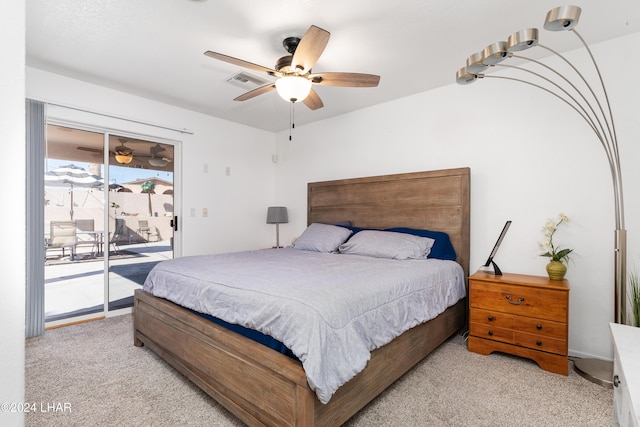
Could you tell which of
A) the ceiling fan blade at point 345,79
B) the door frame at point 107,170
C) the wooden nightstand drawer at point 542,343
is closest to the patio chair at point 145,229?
the door frame at point 107,170

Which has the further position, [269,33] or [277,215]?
[277,215]

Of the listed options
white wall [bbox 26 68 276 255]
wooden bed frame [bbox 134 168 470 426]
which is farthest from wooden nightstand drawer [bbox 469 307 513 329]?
white wall [bbox 26 68 276 255]

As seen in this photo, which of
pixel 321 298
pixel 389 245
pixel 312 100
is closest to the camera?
pixel 321 298

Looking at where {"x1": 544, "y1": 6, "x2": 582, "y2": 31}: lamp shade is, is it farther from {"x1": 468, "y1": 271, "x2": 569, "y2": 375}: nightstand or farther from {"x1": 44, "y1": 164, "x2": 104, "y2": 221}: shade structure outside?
{"x1": 44, "y1": 164, "x2": 104, "y2": 221}: shade structure outside

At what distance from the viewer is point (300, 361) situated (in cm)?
138

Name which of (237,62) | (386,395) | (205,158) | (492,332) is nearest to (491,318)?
(492,332)

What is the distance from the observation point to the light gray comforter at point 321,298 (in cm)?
139

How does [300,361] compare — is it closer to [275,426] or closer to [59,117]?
[275,426]

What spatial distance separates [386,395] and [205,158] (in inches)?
143

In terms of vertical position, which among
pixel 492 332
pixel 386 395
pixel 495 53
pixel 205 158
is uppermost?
pixel 495 53

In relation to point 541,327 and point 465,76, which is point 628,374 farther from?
point 465,76

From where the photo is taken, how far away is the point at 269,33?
2.33 meters

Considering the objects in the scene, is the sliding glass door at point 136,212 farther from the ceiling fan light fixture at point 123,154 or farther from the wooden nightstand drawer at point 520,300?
the wooden nightstand drawer at point 520,300

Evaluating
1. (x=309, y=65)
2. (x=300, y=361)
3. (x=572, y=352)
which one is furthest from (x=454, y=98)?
(x=300, y=361)
